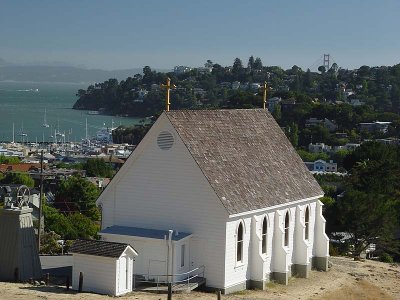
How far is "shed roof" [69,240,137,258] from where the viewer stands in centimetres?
2523

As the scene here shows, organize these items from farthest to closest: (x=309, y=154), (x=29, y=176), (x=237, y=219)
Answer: (x=309, y=154), (x=29, y=176), (x=237, y=219)

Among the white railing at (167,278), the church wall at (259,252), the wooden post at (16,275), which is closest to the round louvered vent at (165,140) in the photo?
the church wall at (259,252)

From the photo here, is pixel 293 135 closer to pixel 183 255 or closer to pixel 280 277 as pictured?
pixel 280 277

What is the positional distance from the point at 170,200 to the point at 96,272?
12.2 feet

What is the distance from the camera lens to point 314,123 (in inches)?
7057

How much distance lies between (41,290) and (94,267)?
172cm

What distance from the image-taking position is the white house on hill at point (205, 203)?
26891mm

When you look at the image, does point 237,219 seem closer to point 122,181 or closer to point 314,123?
point 122,181

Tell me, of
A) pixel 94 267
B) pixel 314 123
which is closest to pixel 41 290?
pixel 94 267

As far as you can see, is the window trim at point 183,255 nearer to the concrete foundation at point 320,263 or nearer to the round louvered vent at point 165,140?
the round louvered vent at point 165,140

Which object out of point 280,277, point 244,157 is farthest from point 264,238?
point 244,157

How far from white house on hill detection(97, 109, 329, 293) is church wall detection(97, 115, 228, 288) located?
0.11ft

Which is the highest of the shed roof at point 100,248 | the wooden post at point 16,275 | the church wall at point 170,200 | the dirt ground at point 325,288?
the church wall at point 170,200

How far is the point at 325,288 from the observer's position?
30.3 meters
